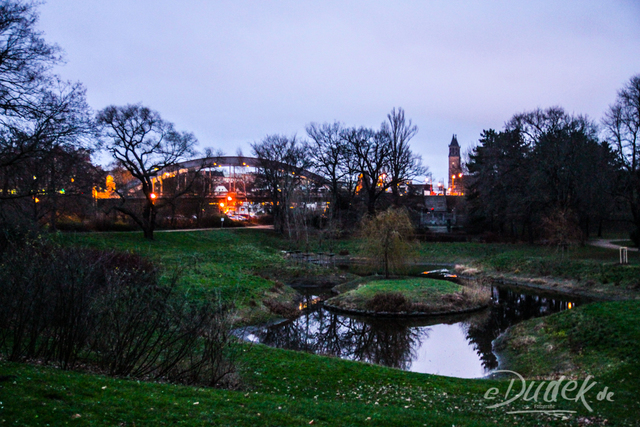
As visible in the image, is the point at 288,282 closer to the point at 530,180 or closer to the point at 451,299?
the point at 451,299

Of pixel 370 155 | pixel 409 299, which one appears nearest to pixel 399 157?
pixel 370 155

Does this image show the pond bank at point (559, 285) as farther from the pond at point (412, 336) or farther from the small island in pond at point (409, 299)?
the small island in pond at point (409, 299)

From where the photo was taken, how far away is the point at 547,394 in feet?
31.7

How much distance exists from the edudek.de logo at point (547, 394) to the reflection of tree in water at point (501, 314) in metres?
5.27

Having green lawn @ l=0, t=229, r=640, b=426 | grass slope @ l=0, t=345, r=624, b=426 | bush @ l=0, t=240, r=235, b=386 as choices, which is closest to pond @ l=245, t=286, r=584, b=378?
green lawn @ l=0, t=229, r=640, b=426

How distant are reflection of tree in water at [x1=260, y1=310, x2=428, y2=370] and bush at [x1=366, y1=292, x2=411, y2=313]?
1282mm

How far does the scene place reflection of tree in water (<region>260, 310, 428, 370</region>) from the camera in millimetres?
17156

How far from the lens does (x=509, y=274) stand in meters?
34.5

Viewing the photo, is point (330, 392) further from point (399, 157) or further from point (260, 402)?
point (399, 157)

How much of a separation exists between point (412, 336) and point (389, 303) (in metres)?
3.92

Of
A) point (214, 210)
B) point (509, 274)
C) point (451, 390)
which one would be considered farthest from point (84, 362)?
point (214, 210)

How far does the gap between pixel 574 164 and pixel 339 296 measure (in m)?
25.2

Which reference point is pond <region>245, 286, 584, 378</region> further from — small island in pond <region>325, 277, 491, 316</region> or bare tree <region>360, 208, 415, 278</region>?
bare tree <region>360, 208, 415, 278</region>

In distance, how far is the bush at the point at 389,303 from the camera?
916 inches
